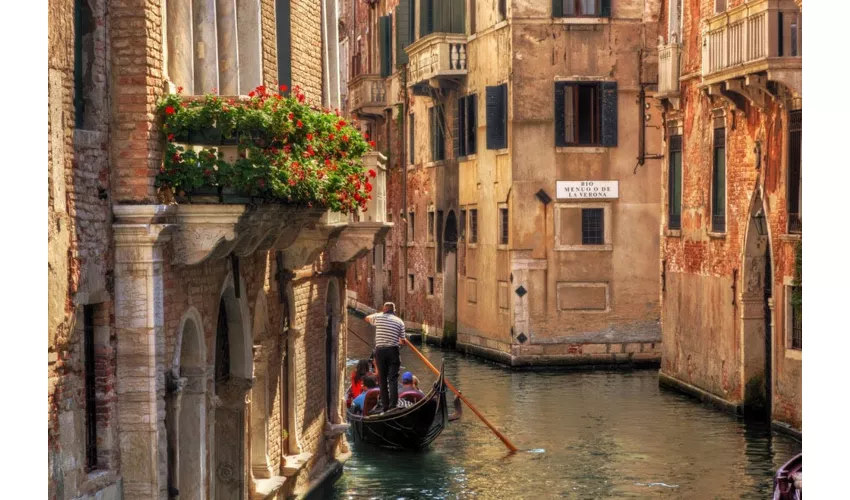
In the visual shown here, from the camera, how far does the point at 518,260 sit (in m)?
27.2

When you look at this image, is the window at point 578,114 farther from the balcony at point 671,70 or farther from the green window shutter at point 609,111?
the balcony at point 671,70

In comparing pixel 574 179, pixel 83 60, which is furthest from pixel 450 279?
pixel 83 60

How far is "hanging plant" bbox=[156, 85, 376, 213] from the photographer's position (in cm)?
988

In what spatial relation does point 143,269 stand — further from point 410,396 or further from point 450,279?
point 450,279

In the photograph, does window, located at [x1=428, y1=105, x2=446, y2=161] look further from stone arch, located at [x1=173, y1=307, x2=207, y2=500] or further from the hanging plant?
stone arch, located at [x1=173, y1=307, x2=207, y2=500]

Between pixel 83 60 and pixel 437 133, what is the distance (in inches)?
895

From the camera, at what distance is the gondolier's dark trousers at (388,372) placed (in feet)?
59.4

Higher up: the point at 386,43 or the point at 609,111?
the point at 386,43

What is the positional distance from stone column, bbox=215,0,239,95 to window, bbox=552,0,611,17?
624 inches

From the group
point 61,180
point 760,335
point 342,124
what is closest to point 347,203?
point 342,124

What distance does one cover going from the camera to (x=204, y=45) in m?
11.0

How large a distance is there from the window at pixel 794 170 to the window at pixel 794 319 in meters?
0.65

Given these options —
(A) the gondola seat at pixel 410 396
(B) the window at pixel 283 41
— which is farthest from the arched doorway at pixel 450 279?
(B) the window at pixel 283 41

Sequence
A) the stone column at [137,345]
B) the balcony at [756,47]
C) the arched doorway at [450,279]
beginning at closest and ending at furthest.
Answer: the stone column at [137,345], the balcony at [756,47], the arched doorway at [450,279]
